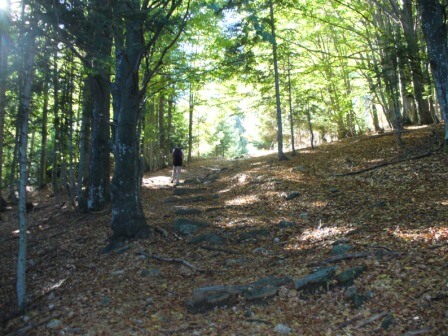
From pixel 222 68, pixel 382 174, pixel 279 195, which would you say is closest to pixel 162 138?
pixel 222 68

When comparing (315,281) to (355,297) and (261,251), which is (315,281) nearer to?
(355,297)

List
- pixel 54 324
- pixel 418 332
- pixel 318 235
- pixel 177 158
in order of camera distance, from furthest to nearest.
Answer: pixel 177 158, pixel 318 235, pixel 54 324, pixel 418 332

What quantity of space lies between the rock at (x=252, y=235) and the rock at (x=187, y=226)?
4.23ft

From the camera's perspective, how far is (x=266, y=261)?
20.9ft

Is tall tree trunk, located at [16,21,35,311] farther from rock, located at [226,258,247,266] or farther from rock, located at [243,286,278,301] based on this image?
rock, located at [243,286,278,301]

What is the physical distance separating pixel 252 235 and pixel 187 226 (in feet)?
5.89

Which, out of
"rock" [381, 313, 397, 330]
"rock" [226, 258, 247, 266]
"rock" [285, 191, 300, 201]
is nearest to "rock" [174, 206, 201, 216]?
"rock" [285, 191, 300, 201]

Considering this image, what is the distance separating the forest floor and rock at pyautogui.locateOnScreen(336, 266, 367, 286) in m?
0.05

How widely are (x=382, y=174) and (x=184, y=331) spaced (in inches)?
319

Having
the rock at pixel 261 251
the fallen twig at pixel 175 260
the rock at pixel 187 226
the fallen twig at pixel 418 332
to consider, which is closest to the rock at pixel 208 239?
the rock at pixel 187 226

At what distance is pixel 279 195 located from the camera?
10453mm

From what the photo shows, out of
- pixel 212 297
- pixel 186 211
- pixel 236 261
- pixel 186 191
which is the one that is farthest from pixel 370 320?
pixel 186 191

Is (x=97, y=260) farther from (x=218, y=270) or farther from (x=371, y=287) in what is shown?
(x=371, y=287)

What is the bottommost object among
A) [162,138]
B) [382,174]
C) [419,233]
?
[419,233]
